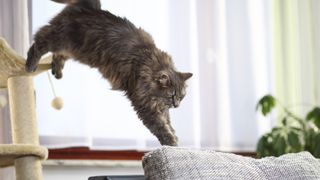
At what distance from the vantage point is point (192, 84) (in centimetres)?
210

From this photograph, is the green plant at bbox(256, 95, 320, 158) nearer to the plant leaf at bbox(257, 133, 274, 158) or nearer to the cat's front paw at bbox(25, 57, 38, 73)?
the plant leaf at bbox(257, 133, 274, 158)

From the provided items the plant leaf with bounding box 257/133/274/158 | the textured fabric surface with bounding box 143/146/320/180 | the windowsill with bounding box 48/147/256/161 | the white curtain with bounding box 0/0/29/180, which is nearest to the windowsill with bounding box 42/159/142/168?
the windowsill with bounding box 48/147/256/161

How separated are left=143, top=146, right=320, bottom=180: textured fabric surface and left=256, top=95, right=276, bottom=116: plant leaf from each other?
0.71m

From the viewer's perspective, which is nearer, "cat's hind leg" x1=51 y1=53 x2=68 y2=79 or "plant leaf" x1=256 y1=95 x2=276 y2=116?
"cat's hind leg" x1=51 y1=53 x2=68 y2=79

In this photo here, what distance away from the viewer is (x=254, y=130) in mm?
2246

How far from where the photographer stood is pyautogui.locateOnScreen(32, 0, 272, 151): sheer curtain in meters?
1.88

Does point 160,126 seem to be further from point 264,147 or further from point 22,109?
point 264,147

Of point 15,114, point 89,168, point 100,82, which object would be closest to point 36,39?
point 15,114

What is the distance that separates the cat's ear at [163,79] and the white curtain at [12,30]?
56 centimetres

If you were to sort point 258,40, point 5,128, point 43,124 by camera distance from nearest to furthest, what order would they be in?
point 5,128 → point 43,124 → point 258,40

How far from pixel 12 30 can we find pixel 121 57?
0.54 metres

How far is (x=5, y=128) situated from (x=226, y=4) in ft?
3.47

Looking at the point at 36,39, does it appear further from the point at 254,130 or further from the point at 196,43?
the point at 254,130

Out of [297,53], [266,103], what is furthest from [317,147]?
[297,53]
